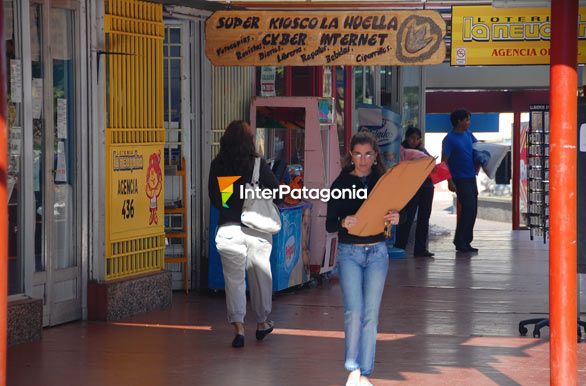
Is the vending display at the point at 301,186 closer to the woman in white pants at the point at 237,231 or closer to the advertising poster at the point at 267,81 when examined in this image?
the advertising poster at the point at 267,81

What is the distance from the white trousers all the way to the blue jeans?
1.81 m

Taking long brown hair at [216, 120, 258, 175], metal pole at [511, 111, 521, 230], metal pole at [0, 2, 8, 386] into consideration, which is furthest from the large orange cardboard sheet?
metal pole at [511, 111, 521, 230]

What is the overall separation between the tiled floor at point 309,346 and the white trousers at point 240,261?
35 cm

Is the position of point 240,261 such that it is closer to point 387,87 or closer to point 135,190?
point 135,190

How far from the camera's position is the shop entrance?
9875 millimetres

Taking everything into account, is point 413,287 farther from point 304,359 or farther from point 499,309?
point 304,359

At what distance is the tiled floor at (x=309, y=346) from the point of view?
27.2 ft

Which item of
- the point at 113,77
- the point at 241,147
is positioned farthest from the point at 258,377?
the point at 113,77

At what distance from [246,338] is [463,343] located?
1.68 m

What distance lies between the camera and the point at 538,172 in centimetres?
1267

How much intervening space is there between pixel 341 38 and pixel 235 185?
74.3 inches

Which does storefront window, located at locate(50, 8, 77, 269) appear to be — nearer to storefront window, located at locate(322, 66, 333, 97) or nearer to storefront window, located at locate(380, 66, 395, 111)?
storefront window, located at locate(322, 66, 333, 97)

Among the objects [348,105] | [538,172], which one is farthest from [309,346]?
[348,105]

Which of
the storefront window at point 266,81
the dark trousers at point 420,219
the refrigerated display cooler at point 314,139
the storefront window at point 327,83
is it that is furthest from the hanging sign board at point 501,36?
the dark trousers at point 420,219
